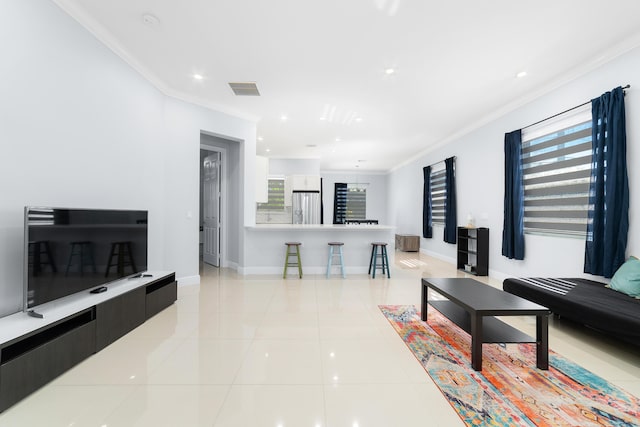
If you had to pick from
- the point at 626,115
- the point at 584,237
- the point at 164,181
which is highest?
the point at 626,115

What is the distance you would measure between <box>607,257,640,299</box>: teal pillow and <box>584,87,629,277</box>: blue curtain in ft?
0.64

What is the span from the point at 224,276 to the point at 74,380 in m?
3.36

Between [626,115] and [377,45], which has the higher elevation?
[377,45]

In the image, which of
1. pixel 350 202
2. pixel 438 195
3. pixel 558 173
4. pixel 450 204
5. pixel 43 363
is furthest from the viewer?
pixel 350 202

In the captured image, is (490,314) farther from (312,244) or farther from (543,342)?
(312,244)

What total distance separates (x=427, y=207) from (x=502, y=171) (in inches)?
125

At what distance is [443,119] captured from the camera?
19.0ft

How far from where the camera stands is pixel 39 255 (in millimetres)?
2164

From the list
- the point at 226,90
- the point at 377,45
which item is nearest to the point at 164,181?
the point at 226,90

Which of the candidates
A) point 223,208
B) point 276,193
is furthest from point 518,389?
point 276,193

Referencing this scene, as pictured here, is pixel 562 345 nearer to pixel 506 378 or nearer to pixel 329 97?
pixel 506 378

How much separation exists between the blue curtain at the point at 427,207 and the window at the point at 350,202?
13.1ft

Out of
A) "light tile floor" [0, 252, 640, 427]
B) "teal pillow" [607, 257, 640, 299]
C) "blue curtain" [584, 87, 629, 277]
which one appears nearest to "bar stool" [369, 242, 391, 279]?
"light tile floor" [0, 252, 640, 427]

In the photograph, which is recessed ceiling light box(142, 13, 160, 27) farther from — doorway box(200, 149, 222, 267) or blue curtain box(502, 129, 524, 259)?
blue curtain box(502, 129, 524, 259)
